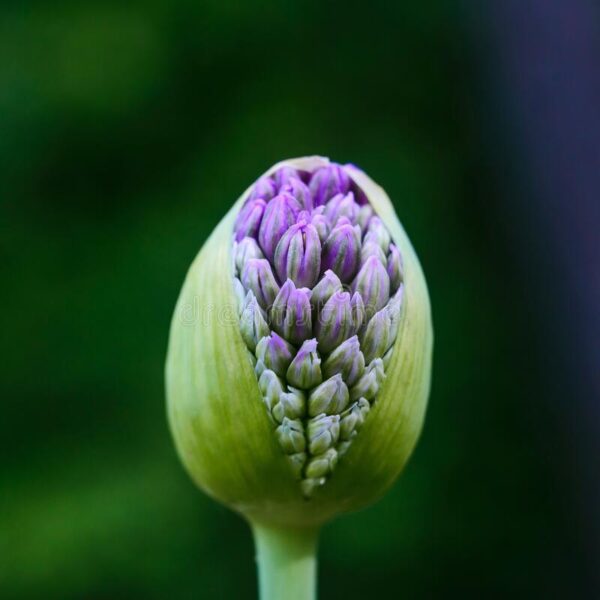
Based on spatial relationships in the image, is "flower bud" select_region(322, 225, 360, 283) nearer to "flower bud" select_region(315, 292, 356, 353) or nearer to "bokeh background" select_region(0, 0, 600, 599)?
"flower bud" select_region(315, 292, 356, 353)

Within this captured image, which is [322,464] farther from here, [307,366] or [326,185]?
[326,185]

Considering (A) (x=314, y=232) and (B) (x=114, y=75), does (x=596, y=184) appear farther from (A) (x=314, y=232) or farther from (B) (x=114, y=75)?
(A) (x=314, y=232)

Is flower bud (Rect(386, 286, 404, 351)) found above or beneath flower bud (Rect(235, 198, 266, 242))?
beneath

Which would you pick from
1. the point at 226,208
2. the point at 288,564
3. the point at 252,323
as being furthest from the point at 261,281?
the point at 226,208

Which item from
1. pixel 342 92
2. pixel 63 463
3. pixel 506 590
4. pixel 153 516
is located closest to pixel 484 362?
pixel 506 590

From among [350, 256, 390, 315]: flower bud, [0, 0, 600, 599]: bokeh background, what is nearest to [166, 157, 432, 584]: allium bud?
[350, 256, 390, 315]: flower bud

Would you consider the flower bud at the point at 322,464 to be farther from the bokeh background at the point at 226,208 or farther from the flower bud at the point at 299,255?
the bokeh background at the point at 226,208
